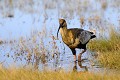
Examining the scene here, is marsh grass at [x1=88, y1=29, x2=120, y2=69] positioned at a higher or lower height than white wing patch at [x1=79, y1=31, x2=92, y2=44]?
lower

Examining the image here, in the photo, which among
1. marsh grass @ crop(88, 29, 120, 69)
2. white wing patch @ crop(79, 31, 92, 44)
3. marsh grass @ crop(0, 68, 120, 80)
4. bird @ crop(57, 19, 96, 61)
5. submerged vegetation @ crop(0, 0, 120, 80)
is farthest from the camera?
white wing patch @ crop(79, 31, 92, 44)

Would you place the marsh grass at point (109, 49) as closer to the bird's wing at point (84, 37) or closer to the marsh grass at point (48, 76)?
the bird's wing at point (84, 37)

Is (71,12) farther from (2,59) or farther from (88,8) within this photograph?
(2,59)

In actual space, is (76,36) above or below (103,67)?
above

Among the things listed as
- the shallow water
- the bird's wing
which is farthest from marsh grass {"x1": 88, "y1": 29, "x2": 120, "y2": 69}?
the bird's wing

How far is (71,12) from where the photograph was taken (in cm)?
2023

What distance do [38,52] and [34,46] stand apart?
30.2 inches

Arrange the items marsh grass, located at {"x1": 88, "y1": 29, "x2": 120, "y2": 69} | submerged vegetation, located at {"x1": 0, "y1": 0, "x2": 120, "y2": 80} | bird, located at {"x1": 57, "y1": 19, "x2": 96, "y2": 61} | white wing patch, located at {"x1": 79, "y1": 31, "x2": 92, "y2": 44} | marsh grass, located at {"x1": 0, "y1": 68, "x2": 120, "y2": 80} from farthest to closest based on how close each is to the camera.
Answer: white wing patch, located at {"x1": 79, "y1": 31, "x2": 92, "y2": 44} → bird, located at {"x1": 57, "y1": 19, "x2": 96, "y2": 61} → marsh grass, located at {"x1": 88, "y1": 29, "x2": 120, "y2": 69} → submerged vegetation, located at {"x1": 0, "y1": 0, "x2": 120, "y2": 80} → marsh grass, located at {"x1": 0, "y1": 68, "x2": 120, "y2": 80}

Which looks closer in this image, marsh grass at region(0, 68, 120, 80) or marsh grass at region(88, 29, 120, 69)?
marsh grass at region(0, 68, 120, 80)

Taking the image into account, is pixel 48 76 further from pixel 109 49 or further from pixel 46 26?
pixel 46 26

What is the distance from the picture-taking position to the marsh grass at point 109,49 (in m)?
9.66

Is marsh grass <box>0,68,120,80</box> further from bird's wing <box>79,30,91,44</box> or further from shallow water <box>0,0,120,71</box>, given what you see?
bird's wing <box>79,30,91,44</box>

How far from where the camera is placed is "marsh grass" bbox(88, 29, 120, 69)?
966 centimetres

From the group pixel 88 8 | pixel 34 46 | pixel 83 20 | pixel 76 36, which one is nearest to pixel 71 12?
pixel 88 8
